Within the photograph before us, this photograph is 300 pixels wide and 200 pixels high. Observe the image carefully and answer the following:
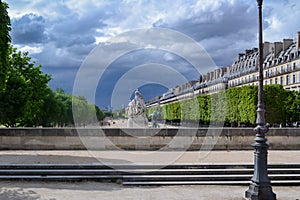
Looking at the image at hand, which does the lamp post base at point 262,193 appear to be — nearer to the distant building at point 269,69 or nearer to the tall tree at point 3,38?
the tall tree at point 3,38

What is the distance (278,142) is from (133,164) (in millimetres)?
9084

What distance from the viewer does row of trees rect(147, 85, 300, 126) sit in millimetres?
43438

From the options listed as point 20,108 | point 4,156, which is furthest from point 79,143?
point 20,108

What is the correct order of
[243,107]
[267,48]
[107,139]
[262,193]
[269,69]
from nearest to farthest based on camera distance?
[262,193], [107,139], [243,107], [269,69], [267,48]

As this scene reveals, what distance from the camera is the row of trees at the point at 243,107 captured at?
43438mm

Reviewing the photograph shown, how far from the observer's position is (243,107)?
146 ft

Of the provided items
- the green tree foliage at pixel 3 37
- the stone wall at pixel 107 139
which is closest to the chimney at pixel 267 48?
the stone wall at pixel 107 139

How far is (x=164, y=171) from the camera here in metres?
11.9

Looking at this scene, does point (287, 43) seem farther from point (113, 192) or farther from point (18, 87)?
point (113, 192)

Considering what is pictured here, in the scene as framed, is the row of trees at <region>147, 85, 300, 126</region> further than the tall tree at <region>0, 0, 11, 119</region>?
Yes

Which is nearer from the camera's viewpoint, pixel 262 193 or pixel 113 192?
pixel 262 193

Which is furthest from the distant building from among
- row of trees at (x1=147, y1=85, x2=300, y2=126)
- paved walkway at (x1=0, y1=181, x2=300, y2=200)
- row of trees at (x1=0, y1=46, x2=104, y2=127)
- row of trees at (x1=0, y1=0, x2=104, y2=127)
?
paved walkway at (x1=0, y1=181, x2=300, y2=200)

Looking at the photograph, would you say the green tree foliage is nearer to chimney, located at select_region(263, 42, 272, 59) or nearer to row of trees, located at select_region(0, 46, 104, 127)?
row of trees, located at select_region(0, 46, 104, 127)

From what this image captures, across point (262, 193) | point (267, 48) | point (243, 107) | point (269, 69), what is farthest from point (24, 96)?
point (267, 48)
